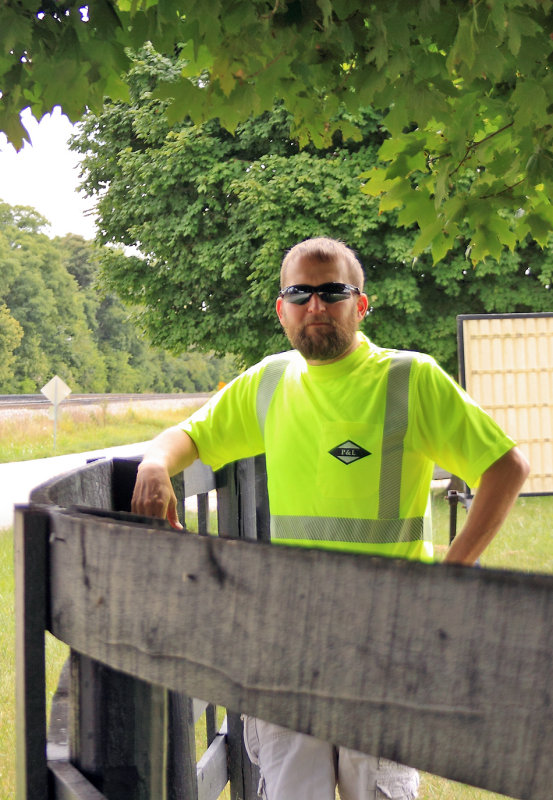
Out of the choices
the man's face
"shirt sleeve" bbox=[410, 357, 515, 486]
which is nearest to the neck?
the man's face

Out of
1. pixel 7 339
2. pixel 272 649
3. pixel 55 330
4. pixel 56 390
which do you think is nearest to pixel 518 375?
pixel 272 649

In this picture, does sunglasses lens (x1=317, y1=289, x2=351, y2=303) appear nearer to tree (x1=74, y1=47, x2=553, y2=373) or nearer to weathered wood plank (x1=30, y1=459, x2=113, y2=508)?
weathered wood plank (x1=30, y1=459, x2=113, y2=508)

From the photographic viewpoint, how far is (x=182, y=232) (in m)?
18.3

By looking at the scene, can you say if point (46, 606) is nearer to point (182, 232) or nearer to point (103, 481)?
point (103, 481)

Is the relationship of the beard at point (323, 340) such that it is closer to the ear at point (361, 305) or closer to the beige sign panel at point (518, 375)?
the ear at point (361, 305)

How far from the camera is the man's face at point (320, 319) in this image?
8.59 ft

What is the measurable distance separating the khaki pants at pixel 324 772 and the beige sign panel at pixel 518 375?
6173 millimetres

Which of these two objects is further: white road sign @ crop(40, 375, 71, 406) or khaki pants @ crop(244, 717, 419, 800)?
white road sign @ crop(40, 375, 71, 406)

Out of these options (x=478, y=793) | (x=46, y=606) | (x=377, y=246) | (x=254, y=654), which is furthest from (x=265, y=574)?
(x=377, y=246)

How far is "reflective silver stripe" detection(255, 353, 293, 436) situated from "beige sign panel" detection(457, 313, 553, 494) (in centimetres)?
553

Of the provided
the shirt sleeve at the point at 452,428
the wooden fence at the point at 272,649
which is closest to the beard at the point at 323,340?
the shirt sleeve at the point at 452,428

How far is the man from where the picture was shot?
7.34 ft

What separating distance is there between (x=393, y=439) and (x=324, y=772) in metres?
0.88

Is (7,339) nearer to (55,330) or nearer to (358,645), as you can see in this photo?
(55,330)
